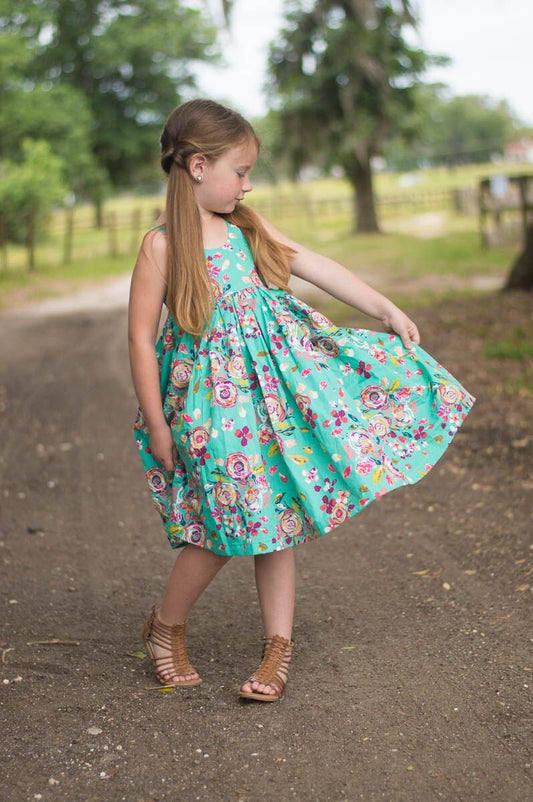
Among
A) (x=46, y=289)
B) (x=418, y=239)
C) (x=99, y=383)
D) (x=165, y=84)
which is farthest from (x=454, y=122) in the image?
(x=99, y=383)

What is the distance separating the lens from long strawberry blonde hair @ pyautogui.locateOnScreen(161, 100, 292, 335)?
2.97 meters

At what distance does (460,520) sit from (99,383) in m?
4.78

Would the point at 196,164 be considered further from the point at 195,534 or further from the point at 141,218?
the point at 141,218

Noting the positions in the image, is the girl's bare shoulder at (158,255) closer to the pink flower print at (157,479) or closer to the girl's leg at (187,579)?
the pink flower print at (157,479)

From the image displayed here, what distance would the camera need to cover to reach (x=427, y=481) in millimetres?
5414

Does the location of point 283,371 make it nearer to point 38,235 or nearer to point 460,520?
point 460,520

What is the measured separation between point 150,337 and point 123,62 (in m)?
36.6

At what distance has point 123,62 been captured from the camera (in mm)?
37062

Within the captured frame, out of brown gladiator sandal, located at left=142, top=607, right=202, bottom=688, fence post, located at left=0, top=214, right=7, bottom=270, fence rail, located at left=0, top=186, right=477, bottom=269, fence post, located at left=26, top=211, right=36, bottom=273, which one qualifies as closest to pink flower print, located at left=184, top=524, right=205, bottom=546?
brown gladiator sandal, located at left=142, top=607, right=202, bottom=688

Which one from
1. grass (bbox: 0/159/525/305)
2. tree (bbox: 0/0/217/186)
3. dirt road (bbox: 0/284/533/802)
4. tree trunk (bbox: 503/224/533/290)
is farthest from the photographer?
tree (bbox: 0/0/217/186)

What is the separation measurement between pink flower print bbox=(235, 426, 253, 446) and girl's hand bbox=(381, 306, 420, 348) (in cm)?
64

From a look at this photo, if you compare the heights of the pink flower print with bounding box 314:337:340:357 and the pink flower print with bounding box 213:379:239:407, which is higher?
the pink flower print with bounding box 314:337:340:357

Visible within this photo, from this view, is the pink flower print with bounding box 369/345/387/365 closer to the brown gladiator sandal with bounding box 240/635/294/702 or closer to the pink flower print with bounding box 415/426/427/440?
the pink flower print with bounding box 415/426/427/440

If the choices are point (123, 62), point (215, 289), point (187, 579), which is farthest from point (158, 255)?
point (123, 62)
